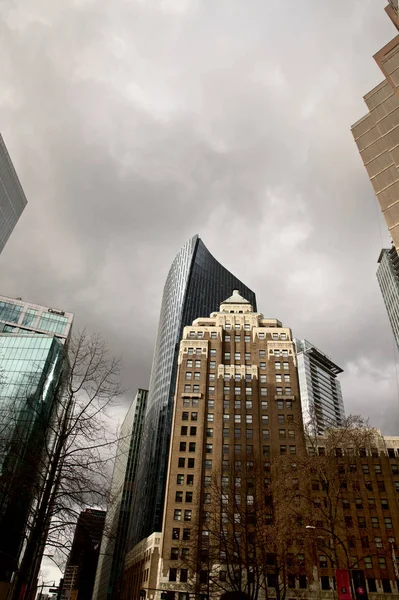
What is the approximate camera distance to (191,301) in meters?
154

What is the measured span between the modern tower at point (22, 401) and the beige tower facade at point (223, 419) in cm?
2528

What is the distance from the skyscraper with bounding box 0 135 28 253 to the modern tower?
25003mm

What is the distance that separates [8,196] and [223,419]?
255ft

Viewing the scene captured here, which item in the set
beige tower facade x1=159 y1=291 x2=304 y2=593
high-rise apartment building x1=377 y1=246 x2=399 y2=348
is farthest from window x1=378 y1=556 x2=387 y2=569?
high-rise apartment building x1=377 y1=246 x2=399 y2=348

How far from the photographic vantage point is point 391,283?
178875 mm

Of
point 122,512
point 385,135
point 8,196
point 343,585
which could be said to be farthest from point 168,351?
point 343,585

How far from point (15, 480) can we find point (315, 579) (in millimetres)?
61895

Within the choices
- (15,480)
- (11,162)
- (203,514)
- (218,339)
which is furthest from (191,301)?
(15,480)

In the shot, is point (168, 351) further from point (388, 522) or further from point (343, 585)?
point (343, 585)

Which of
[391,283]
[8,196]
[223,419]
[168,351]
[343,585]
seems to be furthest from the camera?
Result: [391,283]

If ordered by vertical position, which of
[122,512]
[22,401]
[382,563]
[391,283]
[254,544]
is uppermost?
[391,283]

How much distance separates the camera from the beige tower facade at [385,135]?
46281 mm

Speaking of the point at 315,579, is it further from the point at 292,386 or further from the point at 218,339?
the point at 218,339

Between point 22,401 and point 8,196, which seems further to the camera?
point 8,196
